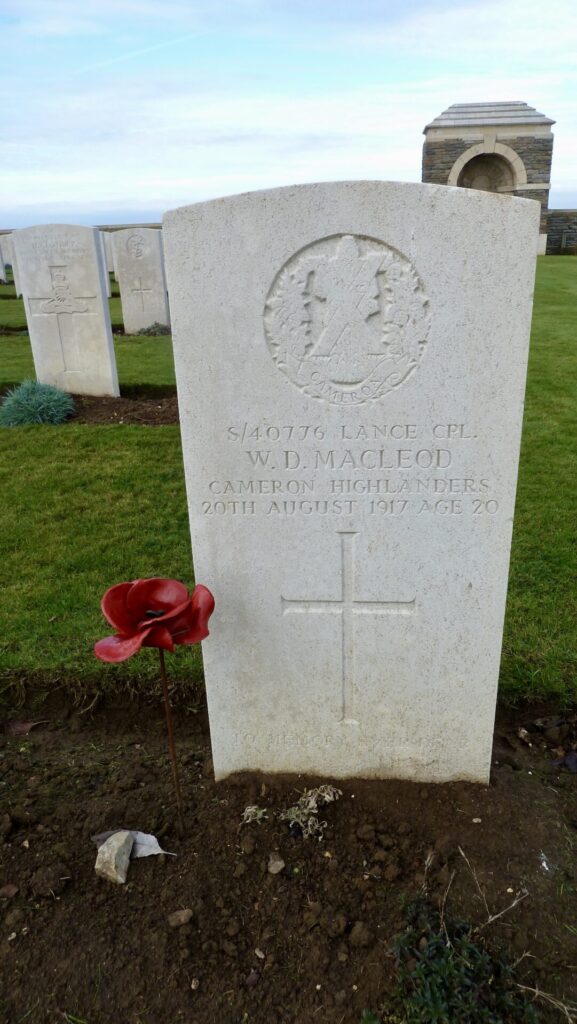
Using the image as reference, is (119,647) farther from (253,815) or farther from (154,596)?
(253,815)

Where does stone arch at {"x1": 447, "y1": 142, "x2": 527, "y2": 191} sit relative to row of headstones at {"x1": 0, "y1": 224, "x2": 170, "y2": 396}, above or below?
above

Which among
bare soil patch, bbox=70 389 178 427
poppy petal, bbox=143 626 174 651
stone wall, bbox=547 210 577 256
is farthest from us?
stone wall, bbox=547 210 577 256

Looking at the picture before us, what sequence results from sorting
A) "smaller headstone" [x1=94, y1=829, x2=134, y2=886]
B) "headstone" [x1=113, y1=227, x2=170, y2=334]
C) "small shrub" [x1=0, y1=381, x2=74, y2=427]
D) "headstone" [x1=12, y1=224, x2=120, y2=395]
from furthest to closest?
1. "headstone" [x1=113, y1=227, x2=170, y2=334]
2. "headstone" [x1=12, y1=224, x2=120, y2=395]
3. "small shrub" [x1=0, y1=381, x2=74, y2=427]
4. "smaller headstone" [x1=94, y1=829, x2=134, y2=886]

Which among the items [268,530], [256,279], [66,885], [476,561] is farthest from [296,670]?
[256,279]

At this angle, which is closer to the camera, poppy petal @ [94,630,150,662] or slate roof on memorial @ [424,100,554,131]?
poppy petal @ [94,630,150,662]

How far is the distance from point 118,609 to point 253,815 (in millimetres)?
941

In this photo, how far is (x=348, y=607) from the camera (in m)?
2.40

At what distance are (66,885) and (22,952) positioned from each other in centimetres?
22

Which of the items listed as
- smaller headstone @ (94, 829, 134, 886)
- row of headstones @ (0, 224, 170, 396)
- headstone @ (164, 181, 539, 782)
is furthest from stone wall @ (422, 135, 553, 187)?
smaller headstone @ (94, 829, 134, 886)

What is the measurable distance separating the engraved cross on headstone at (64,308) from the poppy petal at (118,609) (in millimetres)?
6592

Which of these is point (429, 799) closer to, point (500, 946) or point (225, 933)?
point (500, 946)

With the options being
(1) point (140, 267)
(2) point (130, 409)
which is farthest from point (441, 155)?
(2) point (130, 409)

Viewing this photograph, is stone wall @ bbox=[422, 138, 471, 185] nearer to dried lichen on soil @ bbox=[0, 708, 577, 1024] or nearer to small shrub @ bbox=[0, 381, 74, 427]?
small shrub @ bbox=[0, 381, 74, 427]

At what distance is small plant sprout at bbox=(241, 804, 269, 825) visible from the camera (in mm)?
2422
